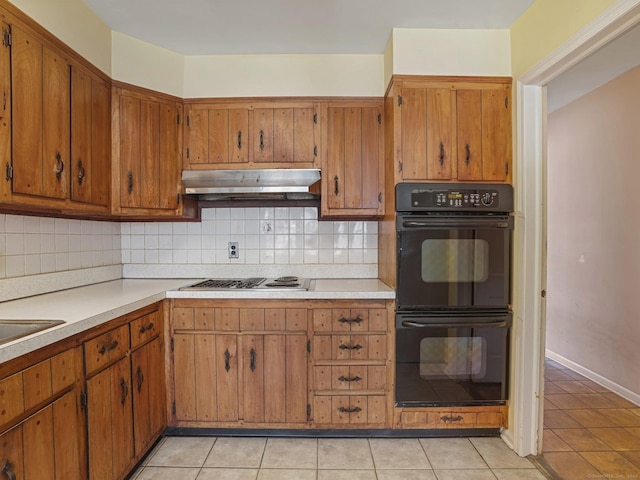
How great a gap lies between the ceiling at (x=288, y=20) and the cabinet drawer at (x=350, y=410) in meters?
2.27

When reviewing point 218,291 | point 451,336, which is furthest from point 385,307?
point 218,291

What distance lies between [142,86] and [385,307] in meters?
2.15

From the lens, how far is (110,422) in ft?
5.32

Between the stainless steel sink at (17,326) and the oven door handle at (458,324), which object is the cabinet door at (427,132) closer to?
the oven door handle at (458,324)

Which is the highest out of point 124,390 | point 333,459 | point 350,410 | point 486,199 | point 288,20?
point 288,20

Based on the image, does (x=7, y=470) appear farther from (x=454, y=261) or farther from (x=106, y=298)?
(x=454, y=261)

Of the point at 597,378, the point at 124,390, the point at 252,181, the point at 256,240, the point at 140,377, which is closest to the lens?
the point at 124,390

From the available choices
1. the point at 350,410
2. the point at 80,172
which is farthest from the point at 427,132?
the point at 80,172

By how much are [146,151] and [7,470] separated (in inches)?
71.9

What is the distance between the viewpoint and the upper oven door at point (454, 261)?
82.4 inches

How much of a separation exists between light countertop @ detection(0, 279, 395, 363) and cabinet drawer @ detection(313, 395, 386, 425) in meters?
0.63

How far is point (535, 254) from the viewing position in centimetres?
198

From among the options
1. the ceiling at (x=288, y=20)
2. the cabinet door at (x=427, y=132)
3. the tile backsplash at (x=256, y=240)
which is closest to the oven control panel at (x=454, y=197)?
the cabinet door at (x=427, y=132)

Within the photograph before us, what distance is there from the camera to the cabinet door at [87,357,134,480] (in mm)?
1509
